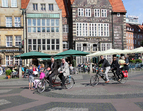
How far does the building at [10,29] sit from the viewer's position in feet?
108

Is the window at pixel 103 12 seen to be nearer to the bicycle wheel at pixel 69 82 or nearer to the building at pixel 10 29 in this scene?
the building at pixel 10 29

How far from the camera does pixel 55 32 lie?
3394cm

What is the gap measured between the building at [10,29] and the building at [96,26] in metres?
10.2

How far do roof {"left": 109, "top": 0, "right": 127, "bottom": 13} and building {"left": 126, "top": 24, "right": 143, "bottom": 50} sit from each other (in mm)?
38197

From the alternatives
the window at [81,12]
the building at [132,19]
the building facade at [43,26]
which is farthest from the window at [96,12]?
the building at [132,19]

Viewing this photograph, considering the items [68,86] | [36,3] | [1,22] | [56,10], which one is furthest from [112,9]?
[68,86]

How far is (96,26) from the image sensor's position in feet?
111

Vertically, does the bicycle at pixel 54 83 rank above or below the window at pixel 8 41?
below

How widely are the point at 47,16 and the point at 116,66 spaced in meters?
23.8

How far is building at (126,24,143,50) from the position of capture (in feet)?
244

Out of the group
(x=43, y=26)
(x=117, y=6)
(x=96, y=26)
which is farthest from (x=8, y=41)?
(x=117, y=6)

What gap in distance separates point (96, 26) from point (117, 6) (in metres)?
6.49

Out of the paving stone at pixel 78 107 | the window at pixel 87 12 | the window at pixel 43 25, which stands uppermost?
the window at pixel 87 12

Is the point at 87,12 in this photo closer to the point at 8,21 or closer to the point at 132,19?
the point at 8,21
